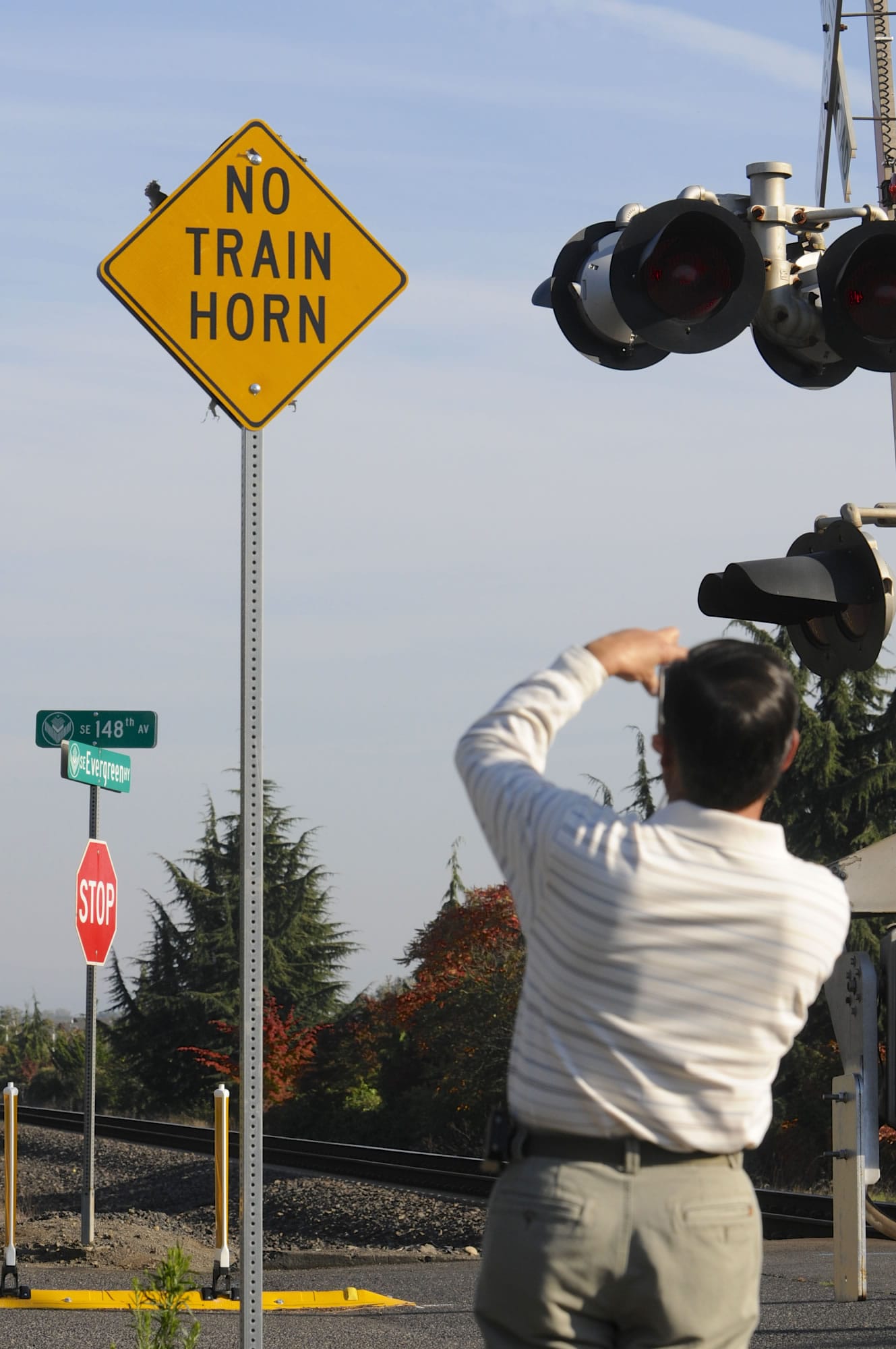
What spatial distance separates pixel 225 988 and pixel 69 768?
28.4 metres

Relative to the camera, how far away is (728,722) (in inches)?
105

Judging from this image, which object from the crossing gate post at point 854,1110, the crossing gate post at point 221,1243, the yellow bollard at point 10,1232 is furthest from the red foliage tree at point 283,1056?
the crossing gate post at point 854,1110

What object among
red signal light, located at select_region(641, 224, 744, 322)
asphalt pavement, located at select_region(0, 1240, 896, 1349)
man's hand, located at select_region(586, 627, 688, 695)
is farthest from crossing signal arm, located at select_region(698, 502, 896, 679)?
asphalt pavement, located at select_region(0, 1240, 896, 1349)

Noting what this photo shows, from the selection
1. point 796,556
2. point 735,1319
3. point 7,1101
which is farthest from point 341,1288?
point 735,1319

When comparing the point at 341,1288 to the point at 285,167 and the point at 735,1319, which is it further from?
the point at 735,1319

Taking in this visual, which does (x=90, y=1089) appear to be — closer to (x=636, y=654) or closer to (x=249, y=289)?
(x=249, y=289)

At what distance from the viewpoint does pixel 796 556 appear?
586cm

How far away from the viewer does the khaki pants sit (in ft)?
8.43

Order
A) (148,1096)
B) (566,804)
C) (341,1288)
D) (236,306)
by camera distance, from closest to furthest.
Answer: (566,804) < (236,306) < (341,1288) < (148,1096)

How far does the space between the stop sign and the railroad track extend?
207 inches

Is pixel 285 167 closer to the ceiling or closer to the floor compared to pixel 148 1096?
closer to the ceiling

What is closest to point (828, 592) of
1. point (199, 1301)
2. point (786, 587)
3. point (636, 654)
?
point (786, 587)

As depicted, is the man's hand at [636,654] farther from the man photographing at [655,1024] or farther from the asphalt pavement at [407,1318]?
the asphalt pavement at [407,1318]

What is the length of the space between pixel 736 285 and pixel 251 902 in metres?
2.62
